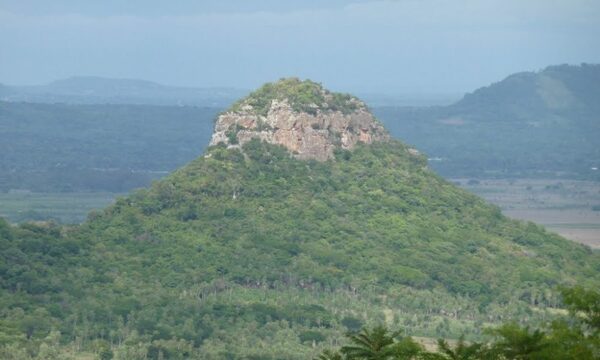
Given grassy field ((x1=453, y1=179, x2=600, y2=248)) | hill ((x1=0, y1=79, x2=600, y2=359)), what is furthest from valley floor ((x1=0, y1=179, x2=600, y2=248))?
hill ((x1=0, y1=79, x2=600, y2=359))

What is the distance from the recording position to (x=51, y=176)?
19512 centimetres

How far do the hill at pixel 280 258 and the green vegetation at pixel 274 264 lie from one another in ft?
0.43

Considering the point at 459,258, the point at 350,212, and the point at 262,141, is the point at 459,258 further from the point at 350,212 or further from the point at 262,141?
the point at 262,141

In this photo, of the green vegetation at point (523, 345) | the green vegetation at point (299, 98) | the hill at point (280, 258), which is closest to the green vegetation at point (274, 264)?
the hill at point (280, 258)

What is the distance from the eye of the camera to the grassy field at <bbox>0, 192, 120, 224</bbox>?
145 m

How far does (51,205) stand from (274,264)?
7667 cm

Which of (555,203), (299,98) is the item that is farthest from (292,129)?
(555,203)

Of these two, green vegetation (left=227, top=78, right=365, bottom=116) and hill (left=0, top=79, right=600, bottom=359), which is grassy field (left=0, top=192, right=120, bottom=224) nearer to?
green vegetation (left=227, top=78, right=365, bottom=116)

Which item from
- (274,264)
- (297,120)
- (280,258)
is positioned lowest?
(274,264)

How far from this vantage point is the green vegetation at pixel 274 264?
77000 mm

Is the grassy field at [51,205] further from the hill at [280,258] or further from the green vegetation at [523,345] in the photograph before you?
the green vegetation at [523,345]

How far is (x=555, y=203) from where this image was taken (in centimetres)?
17188

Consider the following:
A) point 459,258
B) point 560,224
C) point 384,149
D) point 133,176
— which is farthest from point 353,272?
point 133,176

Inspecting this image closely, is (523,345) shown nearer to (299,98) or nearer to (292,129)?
(292,129)
